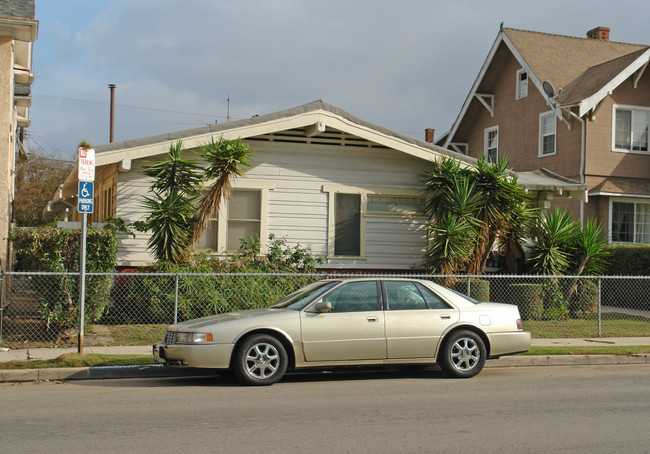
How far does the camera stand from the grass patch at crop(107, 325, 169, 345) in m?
12.7

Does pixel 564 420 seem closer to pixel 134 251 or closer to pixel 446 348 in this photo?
pixel 446 348

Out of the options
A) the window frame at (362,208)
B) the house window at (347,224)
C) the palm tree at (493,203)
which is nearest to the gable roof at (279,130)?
the palm tree at (493,203)

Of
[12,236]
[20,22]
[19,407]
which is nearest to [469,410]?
[19,407]

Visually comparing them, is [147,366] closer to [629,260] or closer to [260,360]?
[260,360]

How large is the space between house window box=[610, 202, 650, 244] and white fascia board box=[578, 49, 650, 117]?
132 inches

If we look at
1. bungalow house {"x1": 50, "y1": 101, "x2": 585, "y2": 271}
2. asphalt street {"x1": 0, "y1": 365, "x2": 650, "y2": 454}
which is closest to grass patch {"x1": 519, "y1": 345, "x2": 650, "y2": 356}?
asphalt street {"x1": 0, "y1": 365, "x2": 650, "y2": 454}

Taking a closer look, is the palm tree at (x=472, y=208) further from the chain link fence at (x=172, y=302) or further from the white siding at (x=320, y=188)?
the white siding at (x=320, y=188)

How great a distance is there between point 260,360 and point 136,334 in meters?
4.63

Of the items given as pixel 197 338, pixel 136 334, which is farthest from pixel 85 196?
pixel 136 334

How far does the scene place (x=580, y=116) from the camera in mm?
23484

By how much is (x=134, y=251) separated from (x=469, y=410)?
959 centimetres

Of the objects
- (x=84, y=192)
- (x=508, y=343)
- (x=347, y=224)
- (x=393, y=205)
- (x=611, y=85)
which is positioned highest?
(x=611, y=85)

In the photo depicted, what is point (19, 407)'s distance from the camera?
7.90 metres

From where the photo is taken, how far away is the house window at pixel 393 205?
17.3 m
